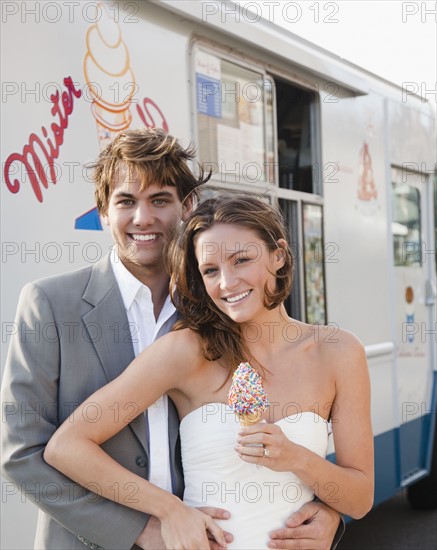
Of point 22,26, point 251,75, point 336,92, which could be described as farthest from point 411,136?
point 22,26

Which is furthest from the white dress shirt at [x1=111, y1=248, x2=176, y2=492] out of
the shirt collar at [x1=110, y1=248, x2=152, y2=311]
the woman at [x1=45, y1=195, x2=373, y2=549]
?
the woman at [x1=45, y1=195, x2=373, y2=549]

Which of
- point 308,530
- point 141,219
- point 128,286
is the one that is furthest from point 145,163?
point 308,530

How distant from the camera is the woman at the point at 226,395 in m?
1.96

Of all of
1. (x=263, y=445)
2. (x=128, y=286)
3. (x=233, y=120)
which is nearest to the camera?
(x=263, y=445)

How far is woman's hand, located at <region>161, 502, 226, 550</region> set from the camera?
6.33 feet

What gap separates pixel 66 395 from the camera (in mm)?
2055

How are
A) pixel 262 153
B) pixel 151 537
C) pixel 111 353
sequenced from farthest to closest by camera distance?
pixel 262 153, pixel 111 353, pixel 151 537

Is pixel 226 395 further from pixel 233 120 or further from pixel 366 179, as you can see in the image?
pixel 366 179

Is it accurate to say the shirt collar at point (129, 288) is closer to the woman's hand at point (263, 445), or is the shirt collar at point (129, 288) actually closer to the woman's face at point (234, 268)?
the woman's face at point (234, 268)

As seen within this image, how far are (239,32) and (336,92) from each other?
1.13m

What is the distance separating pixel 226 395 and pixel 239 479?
0.21 meters

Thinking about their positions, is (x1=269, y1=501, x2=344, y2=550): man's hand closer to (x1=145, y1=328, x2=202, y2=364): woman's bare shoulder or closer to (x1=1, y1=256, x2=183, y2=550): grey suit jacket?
(x1=1, y1=256, x2=183, y2=550): grey suit jacket

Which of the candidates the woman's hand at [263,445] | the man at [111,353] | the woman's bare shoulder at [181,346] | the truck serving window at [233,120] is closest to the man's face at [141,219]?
the man at [111,353]

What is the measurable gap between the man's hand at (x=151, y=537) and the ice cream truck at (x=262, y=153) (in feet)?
2.21
